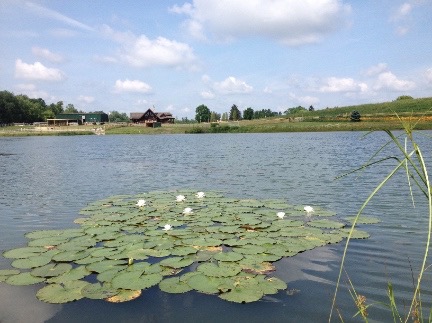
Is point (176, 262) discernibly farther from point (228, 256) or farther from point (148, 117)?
point (148, 117)

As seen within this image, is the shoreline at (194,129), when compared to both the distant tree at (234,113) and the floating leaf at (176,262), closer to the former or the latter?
the distant tree at (234,113)

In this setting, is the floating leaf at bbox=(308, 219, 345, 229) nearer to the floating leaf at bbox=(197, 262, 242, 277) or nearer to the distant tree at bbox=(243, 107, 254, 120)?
the floating leaf at bbox=(197, 262, 242, 277)

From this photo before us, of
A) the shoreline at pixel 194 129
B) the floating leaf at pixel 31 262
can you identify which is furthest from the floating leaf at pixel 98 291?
the shoreline at pixel 194 129

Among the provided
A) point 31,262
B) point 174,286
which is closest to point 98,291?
point 174,286

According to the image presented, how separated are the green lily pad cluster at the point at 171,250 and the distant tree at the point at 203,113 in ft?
503

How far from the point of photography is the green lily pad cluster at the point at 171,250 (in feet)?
22.1

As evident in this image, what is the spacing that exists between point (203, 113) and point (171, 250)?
15934cm

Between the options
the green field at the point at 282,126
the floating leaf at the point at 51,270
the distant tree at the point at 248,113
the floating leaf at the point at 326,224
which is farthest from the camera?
the distant tree at the point at 248,113

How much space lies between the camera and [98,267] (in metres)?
7.67

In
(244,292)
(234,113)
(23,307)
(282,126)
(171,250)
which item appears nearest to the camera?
(23,307)

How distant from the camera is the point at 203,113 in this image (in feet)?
545

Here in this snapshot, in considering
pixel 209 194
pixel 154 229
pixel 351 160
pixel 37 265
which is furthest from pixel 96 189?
pixel 351 160

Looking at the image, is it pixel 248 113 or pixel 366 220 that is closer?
pixel 366 220

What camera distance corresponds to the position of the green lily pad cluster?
6.73 meters
